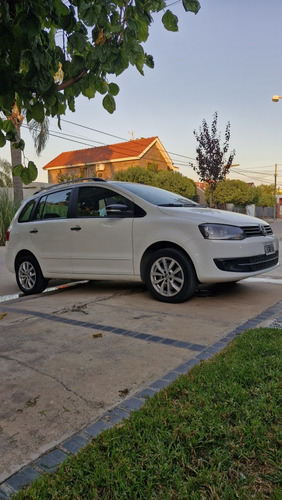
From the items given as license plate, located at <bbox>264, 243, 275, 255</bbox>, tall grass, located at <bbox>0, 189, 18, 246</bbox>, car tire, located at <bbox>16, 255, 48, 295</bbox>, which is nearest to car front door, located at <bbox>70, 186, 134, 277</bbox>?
car tire, located at <bbox>16, 255, 48, 295</bbox>

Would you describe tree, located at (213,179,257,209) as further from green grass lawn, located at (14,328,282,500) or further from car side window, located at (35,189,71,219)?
green grass lawn, located at (14,328,282,500)

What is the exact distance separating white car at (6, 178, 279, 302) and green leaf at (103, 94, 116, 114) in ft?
8.82

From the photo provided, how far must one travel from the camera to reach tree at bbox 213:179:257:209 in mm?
35719

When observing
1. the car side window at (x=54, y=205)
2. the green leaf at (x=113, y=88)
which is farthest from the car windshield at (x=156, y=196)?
the green leaf at (x=113, y=88)

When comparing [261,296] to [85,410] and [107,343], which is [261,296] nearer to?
[107,343]

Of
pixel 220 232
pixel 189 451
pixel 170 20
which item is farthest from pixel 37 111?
pixel 220 232

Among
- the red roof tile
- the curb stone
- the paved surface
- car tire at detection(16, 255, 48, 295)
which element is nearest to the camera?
the curb stone

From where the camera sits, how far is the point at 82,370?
122 inches

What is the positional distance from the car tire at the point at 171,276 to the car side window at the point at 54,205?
5.88ft

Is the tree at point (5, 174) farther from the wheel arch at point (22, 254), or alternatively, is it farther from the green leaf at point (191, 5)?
the green leaf at point (191, 5)

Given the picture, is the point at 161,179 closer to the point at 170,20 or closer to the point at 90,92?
the point at 90,92

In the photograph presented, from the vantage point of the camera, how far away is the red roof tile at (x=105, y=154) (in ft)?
124

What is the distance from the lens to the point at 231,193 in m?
35.7

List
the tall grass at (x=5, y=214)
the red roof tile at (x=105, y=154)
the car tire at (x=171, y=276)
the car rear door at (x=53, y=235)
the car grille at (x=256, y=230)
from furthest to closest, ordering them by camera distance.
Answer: the red roof tile at (x=105, y=154) < the tall grass at (x=5, y=214) < the car rear door at (x=53, y=235) < the car grille at (x=256, y=230) < the car tire at (x=171, y=276)
